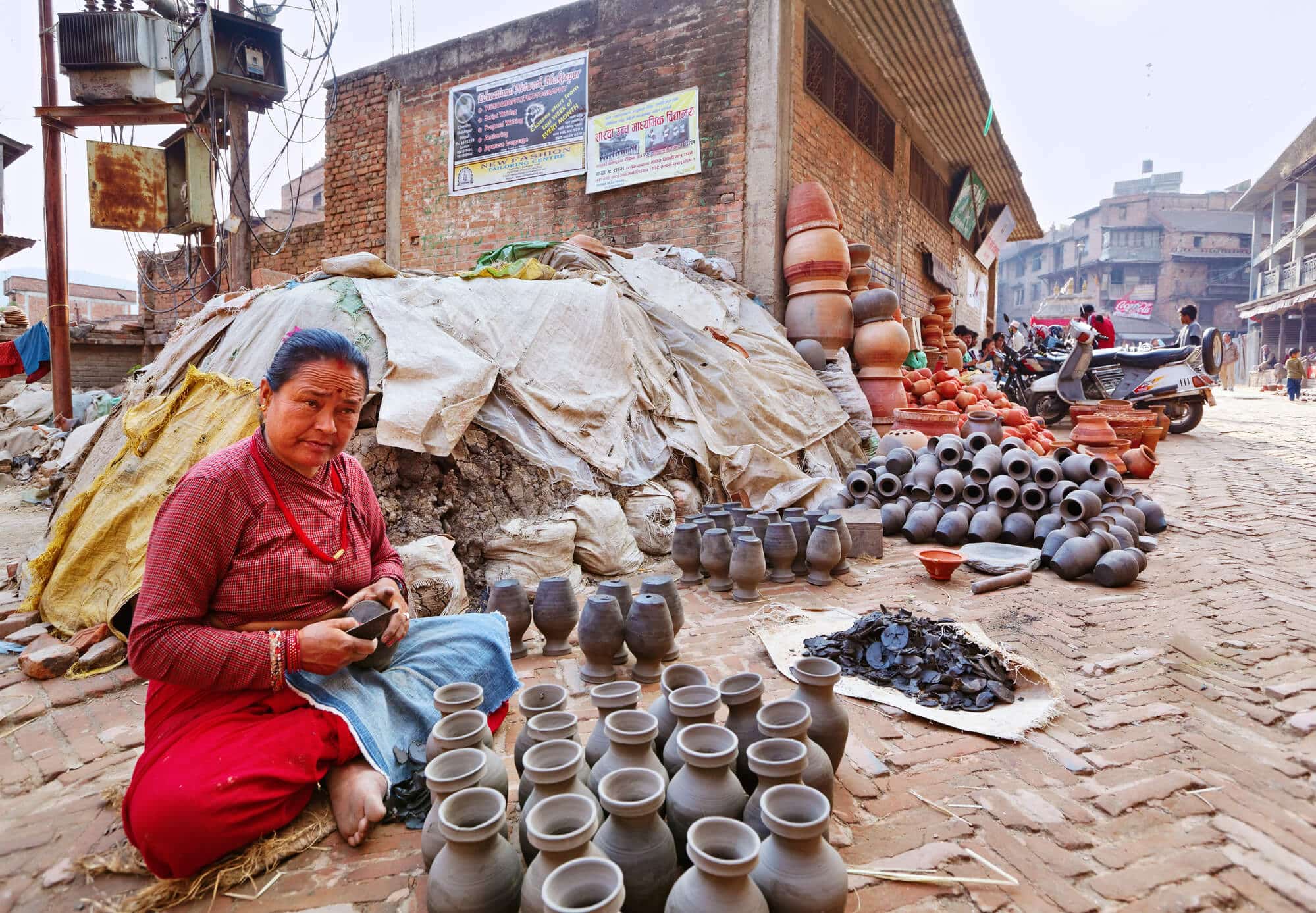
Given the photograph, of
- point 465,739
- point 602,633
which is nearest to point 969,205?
point 602,633

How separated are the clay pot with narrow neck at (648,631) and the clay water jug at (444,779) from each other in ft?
3.54


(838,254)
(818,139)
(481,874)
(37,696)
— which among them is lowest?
(37,696)

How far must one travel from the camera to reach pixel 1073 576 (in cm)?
359

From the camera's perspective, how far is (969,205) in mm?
13078

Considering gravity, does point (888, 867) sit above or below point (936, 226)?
below

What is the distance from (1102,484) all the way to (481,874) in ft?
14.8

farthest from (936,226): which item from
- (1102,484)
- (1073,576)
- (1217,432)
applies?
(1073,576)

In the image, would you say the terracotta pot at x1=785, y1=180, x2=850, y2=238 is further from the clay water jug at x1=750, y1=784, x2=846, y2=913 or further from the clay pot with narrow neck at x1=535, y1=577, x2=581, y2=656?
the clay water jug at x1=750, y1=784, x2=846, y2=913

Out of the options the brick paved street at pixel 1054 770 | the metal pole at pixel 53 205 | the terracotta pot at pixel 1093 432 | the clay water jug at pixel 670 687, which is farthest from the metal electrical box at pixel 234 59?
the terracotta pot at pixel 1093 432

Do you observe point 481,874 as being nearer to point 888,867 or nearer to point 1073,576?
point 888,867

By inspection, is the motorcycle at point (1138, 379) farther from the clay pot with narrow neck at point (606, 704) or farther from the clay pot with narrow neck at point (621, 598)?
the clay pot with narrow neck at point (606, 704)

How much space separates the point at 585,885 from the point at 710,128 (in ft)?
22.5

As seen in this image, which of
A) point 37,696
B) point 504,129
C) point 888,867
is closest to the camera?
point 888,867

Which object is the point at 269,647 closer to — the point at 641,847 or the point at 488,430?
the point at 641,847
